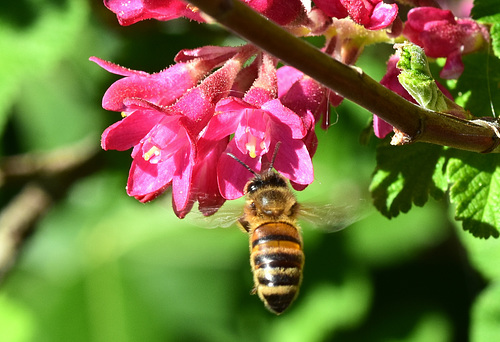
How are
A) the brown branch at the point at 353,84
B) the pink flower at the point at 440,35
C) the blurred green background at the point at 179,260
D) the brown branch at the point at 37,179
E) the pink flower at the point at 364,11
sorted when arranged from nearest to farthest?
the brown branch at the point at 353,84
the pink flower at the point at 364,11
the pink flower at the point at 440,35
the blurred green background at the point at 179,260
the brown branch at the point at 37,179

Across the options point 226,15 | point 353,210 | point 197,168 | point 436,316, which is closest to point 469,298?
point 436,316

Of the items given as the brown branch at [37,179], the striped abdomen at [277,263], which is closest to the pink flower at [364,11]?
the striped abdomen at [277,263]

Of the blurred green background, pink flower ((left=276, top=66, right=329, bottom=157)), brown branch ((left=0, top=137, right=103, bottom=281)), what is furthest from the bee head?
brown branch ((left=0, top=137, right=103, bottom=281))

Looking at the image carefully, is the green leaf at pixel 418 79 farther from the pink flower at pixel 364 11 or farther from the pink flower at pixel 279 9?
the pink flower at pixel 279 9

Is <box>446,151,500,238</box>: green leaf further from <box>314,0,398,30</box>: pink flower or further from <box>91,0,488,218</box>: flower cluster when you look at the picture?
<box>314,0,398,30</box>: pink flower

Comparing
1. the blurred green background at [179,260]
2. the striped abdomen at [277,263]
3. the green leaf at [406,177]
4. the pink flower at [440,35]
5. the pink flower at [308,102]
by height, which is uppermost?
the pink flower at [440,35]
